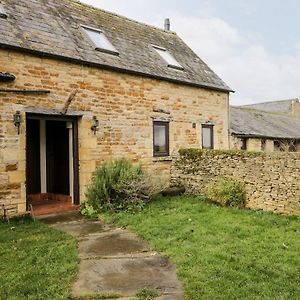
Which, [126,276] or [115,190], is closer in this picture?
[126,276]

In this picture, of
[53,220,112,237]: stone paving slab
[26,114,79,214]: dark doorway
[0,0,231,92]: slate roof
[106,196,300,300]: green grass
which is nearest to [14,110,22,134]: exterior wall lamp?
[0,0,231,92]: slate roof

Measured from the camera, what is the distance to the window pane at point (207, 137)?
14648 millimetres

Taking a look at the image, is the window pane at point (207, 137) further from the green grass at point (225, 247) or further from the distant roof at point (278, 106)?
the distant roof at point (278, 106)

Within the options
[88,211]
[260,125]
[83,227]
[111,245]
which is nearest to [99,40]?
[88,211]

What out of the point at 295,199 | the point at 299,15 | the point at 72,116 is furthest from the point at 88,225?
the point at 299,15

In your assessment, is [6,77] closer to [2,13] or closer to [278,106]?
[2,13]

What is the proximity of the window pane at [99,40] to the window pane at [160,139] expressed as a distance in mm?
3281

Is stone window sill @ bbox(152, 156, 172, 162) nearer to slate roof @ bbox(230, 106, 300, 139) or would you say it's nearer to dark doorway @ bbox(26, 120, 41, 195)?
dark doorway @ bbox(26, 120, 41, 195)

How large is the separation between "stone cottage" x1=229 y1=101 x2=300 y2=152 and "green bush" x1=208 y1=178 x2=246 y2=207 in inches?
300

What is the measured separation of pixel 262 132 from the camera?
2078cm

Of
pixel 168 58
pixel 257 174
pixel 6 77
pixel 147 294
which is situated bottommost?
pixel 147 294

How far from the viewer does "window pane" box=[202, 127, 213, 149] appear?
14648 millimetres

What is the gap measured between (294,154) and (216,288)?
18.3 ft

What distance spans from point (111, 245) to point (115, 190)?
3.18m
